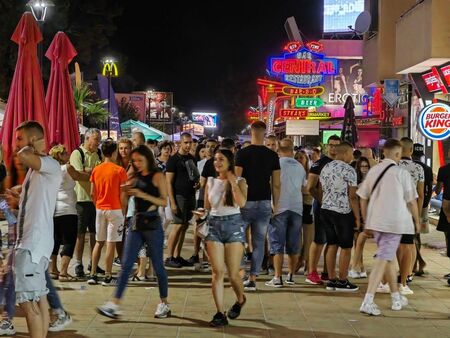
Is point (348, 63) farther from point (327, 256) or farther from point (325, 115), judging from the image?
point (327, 256)

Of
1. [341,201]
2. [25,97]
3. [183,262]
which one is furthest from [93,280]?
[25,97]

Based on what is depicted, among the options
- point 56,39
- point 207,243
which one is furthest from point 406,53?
point 207,243

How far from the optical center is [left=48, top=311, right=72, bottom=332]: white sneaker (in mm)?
6473

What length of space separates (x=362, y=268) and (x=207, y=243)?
378 centimetres

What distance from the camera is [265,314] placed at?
24.1 ft

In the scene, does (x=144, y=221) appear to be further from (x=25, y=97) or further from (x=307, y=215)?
(x=25, y=97)

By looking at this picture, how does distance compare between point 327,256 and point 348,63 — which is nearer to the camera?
point 327,256

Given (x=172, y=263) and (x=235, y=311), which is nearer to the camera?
(x=235, y=311)

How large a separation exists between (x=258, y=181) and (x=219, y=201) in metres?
1.44

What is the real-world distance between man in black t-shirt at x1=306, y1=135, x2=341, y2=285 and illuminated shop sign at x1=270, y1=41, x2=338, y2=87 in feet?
85.7

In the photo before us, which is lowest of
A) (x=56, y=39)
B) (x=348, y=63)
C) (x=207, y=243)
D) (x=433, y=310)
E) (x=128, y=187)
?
(x=433, y=310)

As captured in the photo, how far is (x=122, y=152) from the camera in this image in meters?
9.59

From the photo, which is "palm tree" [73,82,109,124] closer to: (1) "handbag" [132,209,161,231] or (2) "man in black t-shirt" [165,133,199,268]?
(2) "man in black t-shirt" [165,133,199,268]

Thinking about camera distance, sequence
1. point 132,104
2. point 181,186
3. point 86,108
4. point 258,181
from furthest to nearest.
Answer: point 132,104, point 86,108, point 181,186, point 258,181
